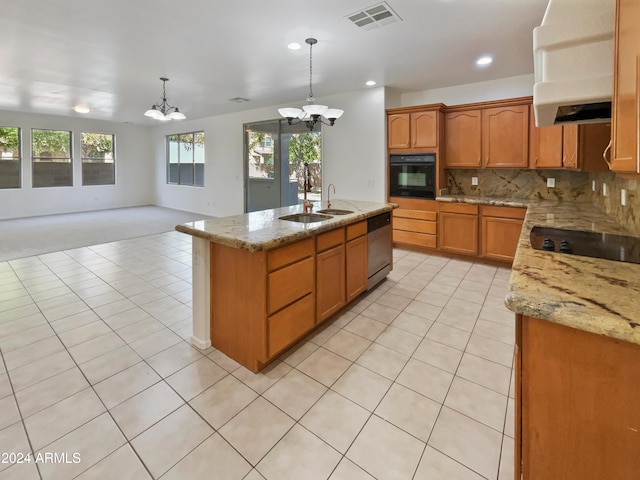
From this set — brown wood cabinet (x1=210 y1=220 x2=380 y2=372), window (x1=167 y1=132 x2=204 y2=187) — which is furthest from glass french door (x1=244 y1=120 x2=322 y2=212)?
brown wood cabinet (x1=210 y1=220 x2=380 y2=372)

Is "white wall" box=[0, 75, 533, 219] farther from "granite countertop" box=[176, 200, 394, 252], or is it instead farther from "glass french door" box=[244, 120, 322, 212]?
"granite countertop" box=[176, 200, 394, 252]

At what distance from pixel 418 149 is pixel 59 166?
960 cm

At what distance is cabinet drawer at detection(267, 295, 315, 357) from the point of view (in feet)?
7.29

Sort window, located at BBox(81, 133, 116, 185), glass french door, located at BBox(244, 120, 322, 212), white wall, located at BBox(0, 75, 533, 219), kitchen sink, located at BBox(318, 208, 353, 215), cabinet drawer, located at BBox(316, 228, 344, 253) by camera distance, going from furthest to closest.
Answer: window, located at BBox(81, 133, 116, 185) → glass french door, located at BBox(244, 120, 322, 212) → white wall, located at BBox(0, 75, 533, 219) → kitchen sink, located at BBox(318, 208, 353, 215) → cabinet drawer, located at BBox(316, 228, 344, 253)

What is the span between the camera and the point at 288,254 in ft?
7.50

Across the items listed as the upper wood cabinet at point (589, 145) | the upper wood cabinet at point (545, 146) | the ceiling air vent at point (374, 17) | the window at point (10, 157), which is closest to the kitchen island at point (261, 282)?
the ceiling air vent at point (374, 17)

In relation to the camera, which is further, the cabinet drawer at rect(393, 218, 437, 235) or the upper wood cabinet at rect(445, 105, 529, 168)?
the cabinet drawer at rect(393, 218, 437, 235)

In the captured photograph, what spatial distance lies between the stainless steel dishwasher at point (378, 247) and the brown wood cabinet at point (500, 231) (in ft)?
5.37

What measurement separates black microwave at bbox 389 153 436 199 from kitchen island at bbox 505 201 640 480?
4.02m

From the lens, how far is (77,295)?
3.54m

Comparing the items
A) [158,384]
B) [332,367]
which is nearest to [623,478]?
[332,367]

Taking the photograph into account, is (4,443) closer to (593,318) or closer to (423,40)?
(593,318)

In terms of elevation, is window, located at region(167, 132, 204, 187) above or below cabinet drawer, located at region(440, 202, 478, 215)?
above

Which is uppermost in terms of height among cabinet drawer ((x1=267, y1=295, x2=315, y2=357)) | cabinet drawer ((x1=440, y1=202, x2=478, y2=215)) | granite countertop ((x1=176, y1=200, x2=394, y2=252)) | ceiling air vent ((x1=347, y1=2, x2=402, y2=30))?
ceiling air vent ((x1=347, y1=2, x2=402, y2=30))
